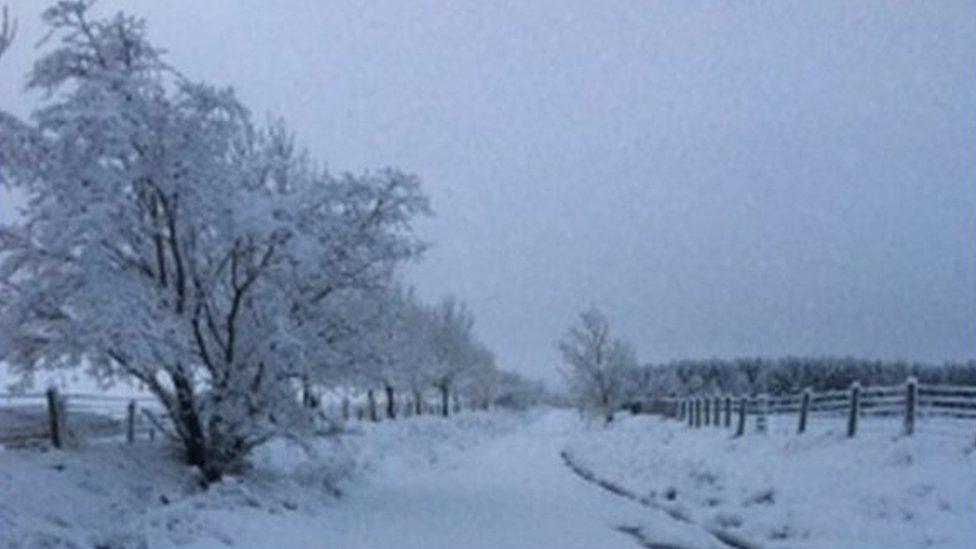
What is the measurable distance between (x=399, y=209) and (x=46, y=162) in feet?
22.8

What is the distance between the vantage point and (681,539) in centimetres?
1838

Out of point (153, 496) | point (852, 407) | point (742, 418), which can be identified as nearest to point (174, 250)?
point (153, 496)

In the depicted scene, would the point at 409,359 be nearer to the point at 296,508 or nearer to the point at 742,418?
the point at 742,418

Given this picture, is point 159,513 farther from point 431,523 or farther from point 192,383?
point 192,383

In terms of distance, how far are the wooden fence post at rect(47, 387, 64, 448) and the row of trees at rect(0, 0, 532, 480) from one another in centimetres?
203

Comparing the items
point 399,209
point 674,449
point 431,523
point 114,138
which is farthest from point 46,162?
point 674,449

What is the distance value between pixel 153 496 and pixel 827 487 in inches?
440

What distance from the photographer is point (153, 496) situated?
2120 cm

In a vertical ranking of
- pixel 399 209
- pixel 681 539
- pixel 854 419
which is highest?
pixel 399 209

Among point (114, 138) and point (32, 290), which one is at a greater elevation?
point (114, 138)

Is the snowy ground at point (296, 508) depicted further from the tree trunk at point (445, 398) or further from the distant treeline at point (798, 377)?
the distant treeline at point (798, 377)

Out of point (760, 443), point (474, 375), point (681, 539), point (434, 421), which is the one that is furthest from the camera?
point (474, 375)

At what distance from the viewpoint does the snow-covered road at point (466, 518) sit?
17703 millimetres

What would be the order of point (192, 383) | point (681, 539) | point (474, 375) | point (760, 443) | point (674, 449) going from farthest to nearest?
point (474, 375) < point (674, 449) < point (760, 443) < point (192, 383) < point (681, 539)
